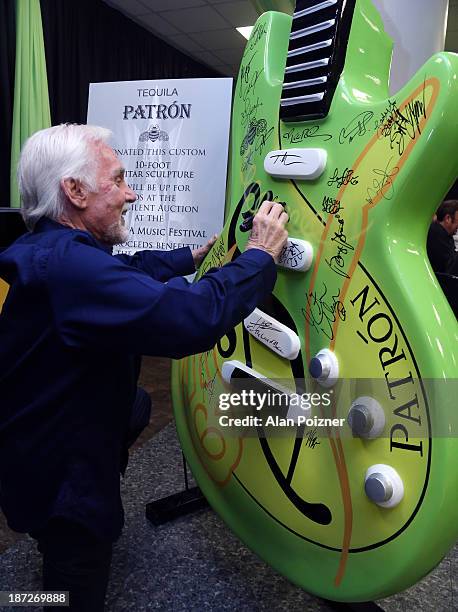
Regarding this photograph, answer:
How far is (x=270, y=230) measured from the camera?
89cm

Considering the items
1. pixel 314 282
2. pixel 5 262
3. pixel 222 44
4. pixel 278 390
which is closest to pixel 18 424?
pixel 5 262

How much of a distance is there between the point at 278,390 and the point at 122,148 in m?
1.03

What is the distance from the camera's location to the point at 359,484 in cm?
80

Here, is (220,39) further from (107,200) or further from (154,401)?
(107,200)
